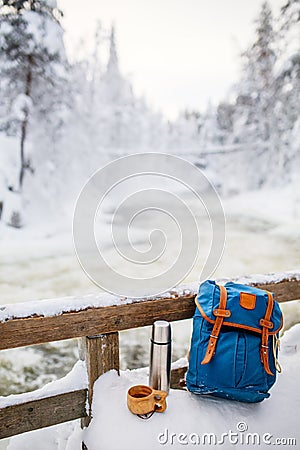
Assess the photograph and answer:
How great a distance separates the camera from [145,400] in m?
1.30

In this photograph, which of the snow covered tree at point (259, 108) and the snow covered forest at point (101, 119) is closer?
the snow covered forest at point (101, 119)

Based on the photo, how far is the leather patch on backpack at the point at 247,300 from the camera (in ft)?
4.52

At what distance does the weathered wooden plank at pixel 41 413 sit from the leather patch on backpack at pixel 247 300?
0.68 meters

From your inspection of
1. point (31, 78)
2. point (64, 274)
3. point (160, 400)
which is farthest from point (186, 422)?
point (31, 78)

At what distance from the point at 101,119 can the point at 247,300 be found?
46.1 feet

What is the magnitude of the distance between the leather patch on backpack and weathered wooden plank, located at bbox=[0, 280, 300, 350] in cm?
23

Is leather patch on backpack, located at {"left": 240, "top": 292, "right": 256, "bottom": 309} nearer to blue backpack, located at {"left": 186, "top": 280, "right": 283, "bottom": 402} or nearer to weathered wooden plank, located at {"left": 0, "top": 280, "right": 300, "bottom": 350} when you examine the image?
blue backpack, located at {"left": 186, "top": 280, "right": 283, "bottom": 402}

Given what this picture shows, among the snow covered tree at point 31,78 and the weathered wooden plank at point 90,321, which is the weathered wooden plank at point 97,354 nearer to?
the weathered wooden plank at point 90,321

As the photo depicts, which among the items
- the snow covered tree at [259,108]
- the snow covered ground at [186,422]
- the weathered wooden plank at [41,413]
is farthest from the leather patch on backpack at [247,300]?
the snow covered tree at [259,108]

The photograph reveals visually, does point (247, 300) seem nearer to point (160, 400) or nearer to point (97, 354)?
point (160, 400)

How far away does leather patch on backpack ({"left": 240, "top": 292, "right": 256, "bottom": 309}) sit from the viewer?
4.52 feet

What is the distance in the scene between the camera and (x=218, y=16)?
20.4ft

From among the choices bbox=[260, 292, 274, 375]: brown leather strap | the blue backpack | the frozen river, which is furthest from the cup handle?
the frozen river
